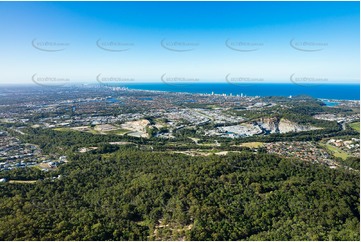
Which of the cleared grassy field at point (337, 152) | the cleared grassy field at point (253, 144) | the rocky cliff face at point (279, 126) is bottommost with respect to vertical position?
the cleared grassy field at point (253, 144)

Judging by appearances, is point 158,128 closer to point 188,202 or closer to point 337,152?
point 337,152

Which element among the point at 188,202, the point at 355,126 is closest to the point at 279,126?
the point at 355,126

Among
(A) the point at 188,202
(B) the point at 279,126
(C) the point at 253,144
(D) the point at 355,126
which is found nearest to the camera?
(A) the point at 188,202

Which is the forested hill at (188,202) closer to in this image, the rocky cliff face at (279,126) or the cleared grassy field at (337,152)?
the cleared grassy field at (337,152)

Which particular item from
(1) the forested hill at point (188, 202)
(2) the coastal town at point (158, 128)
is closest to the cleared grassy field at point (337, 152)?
(2) the coastal town at point (158, 128)

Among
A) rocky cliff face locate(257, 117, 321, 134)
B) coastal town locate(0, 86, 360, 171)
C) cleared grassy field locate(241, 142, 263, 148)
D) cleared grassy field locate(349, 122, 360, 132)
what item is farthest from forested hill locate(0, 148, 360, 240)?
cleared grassy field locate(349, 122, 360, 132)

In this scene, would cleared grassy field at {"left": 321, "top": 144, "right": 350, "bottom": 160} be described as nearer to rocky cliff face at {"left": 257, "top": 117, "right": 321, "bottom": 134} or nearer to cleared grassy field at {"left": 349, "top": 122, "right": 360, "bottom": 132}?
rocky cliff face at {"left": 257, "top": 117, "right": 321, "bottom": 134}
